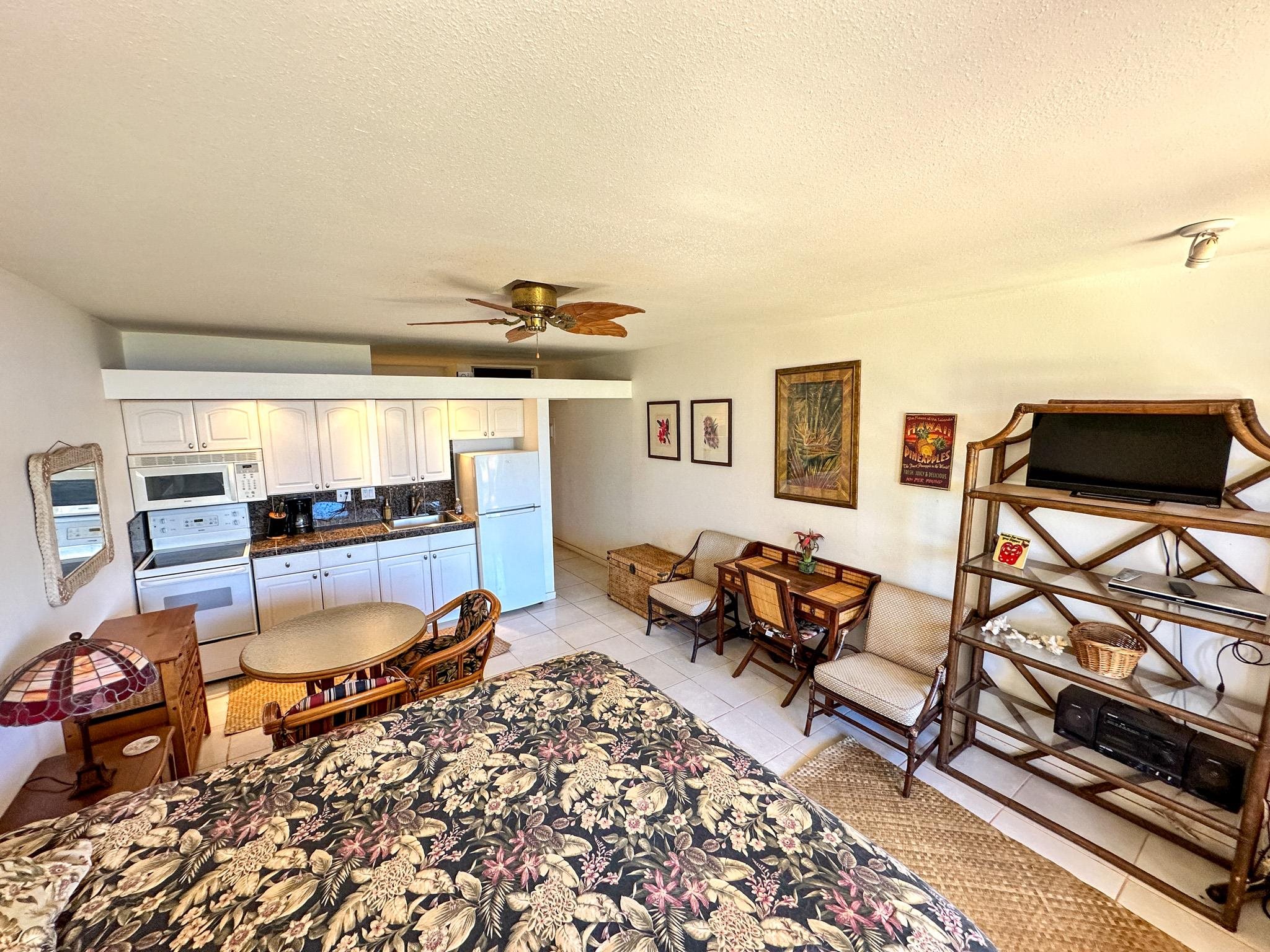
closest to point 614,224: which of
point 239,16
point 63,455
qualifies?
point 239,16

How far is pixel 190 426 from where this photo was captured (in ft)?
11.6

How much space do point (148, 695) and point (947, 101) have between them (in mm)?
3722

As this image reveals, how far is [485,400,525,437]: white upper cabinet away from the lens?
471cm

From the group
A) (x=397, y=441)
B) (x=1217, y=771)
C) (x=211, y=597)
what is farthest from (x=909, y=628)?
(x=211, y=597)

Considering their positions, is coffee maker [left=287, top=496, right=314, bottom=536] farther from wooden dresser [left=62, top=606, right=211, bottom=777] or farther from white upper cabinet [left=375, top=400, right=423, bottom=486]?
wooden dresser [left=62, top=606, right=211, bottom=777]

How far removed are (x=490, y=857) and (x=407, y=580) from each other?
130 inches

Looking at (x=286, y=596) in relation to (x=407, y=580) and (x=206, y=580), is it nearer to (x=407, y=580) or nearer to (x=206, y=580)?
(x=206, y=580)

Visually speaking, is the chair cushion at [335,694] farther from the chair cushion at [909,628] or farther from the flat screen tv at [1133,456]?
the flat screen tv at [1133,456]

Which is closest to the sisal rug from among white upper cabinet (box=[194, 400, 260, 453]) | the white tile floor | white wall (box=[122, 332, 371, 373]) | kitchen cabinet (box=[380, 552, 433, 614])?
the white tile floor

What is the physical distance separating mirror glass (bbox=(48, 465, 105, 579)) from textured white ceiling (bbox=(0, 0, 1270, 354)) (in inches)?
34.5

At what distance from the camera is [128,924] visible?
112 centimetres

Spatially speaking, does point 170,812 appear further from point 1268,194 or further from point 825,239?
point 1268,194

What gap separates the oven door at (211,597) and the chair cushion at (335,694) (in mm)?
1928

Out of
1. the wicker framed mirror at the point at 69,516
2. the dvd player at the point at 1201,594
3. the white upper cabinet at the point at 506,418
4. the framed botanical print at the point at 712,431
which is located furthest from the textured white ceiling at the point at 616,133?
the white upper cabinet at the point at 506,418
